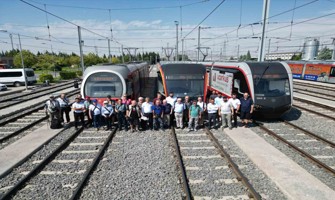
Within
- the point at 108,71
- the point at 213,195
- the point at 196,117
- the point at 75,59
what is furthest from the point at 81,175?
the point at 75,59

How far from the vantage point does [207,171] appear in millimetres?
5957

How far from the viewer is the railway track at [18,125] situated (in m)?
8.51

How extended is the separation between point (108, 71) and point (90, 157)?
191 inches

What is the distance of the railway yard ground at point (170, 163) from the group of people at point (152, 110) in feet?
1.77

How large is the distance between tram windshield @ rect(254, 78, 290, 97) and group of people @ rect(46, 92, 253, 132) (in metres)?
1.12

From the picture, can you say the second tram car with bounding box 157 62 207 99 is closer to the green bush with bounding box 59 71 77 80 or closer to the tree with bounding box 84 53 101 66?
the green bush with bounding box 59 71 77 80

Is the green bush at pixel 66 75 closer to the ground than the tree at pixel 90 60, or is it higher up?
closer to the ground

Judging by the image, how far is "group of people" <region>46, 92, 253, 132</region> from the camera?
904 centimetres

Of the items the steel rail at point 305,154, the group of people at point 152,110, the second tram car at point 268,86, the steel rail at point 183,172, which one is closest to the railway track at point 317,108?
the second tram car at point 268,86

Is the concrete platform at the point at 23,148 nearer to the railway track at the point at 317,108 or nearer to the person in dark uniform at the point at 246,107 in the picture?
the person in dark uniform at the point at 246,107

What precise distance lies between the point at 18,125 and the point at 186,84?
8.93 metres

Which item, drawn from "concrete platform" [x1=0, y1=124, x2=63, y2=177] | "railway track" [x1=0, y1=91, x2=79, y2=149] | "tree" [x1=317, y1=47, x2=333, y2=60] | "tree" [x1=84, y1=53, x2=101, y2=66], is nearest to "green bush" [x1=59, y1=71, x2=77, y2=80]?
"tree" [x1=84, y1=53, x2=101, y2=66]

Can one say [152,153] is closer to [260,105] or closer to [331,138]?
[260,105]

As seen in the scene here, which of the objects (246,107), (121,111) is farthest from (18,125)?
(246,107)
